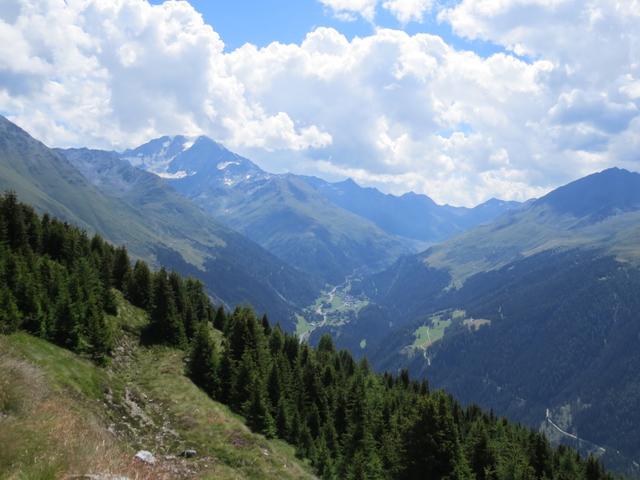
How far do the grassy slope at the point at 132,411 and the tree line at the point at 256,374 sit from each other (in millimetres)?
3501

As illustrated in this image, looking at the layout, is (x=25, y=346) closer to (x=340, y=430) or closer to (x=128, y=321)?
(x=128, y=321)

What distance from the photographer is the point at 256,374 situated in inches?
2665

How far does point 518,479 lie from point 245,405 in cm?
3515

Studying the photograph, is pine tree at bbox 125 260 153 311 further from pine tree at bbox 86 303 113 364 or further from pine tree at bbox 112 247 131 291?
pine tree at bbox 86 303 113 364

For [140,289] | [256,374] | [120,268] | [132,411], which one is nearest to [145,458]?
[132,411]

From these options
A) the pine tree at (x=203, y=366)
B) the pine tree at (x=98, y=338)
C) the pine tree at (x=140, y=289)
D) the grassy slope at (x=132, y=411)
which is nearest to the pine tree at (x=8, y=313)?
the grassy slope at (x=132, y=411)

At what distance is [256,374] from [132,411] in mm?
20601

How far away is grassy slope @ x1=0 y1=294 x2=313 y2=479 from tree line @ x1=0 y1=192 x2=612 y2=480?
3.50 meters

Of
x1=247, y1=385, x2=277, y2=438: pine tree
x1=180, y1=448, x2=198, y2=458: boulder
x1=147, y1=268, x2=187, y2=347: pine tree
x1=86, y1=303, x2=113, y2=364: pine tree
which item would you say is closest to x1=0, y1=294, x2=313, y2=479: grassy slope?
x1=180, y1=448, x2=198, y2=458: boulder

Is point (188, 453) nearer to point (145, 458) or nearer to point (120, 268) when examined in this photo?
point (145, 458)

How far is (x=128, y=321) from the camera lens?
249ft

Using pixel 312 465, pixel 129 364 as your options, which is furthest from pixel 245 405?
pixel 129 364

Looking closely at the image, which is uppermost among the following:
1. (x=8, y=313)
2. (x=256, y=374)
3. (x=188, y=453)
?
(x=8, y=313)

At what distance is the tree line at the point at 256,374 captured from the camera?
54969 millimetres
